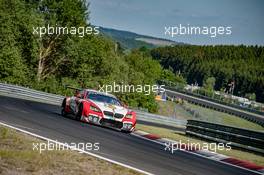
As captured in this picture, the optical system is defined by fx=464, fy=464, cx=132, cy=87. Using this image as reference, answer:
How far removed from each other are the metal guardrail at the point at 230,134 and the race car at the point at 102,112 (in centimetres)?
464

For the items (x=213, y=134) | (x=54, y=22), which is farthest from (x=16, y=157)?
(x=54, y=22)

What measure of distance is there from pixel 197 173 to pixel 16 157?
347 cm

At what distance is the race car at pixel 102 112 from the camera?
15086mm

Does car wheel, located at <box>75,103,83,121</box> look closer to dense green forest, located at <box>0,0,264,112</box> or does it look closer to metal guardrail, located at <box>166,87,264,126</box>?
dense green forest, located at <box>0,0,264,112</box>

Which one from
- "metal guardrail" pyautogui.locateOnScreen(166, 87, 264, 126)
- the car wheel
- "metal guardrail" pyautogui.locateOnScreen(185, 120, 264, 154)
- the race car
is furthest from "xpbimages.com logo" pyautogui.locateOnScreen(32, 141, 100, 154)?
"metal guardrail" pyautogui.locateOnScreen(166, 87, 264, 126)

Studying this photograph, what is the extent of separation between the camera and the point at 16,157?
748cm

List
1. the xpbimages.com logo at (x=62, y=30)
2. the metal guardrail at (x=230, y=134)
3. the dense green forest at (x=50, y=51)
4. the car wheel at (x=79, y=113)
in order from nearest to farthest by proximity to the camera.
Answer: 1. the car wheel at (x=79, y=113)
2. the metal guardrail at (x=230, y=134)
3. the dense green forest at (x=50, y=51)
4. the xpbimages.com logo at (x=62, y=30)

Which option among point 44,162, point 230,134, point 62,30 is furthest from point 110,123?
point 62,30

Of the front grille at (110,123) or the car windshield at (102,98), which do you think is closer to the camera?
the front grille at (110,123)

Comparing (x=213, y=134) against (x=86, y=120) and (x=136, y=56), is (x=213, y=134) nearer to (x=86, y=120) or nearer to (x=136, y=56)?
(x=86, y=120)

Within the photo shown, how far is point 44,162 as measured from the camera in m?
7.44

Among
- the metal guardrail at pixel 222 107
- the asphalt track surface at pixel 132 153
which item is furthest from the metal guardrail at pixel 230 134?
the metal guardrail at pixel 222 107

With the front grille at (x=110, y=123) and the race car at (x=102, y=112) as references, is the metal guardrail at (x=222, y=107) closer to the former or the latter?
Answer: the race car at (x=102, y=112)

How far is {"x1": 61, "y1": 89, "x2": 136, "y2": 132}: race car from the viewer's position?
1509 cm
